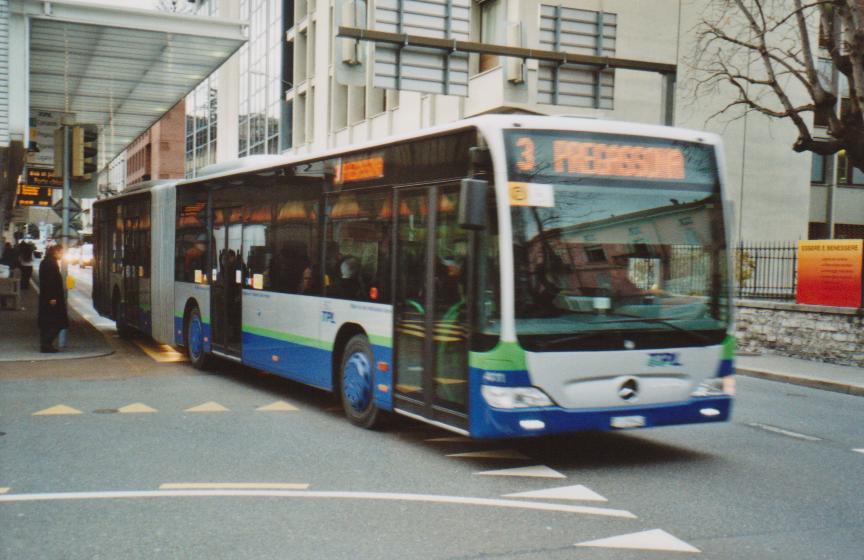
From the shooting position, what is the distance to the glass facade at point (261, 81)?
157 feet

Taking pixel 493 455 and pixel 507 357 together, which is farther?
pixel 493 455

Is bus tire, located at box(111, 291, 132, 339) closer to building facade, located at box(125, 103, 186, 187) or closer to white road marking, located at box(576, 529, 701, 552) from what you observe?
white road marking, located at box(576, 529, 701, 552)

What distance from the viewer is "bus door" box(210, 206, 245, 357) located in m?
13.1

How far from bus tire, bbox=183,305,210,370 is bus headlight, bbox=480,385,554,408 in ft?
25.6

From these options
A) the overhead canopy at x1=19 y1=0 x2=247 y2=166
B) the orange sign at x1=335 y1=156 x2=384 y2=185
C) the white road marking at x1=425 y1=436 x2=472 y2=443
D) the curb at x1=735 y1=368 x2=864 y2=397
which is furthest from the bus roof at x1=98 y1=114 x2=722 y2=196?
the overhead canopy at x1=19 y1=0 x2=247 y2=166

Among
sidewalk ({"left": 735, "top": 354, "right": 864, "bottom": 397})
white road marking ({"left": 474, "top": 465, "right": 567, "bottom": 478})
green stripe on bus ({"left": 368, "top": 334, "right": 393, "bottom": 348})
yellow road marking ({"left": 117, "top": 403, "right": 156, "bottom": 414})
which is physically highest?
green stripe on bus ({"left": 368, "top": 334, "right": 393, "bottom": 348})

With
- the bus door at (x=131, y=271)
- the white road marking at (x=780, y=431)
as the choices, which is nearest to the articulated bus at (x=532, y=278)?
the white road marking at (x=780, y=431)

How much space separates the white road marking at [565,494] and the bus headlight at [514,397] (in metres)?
0.70

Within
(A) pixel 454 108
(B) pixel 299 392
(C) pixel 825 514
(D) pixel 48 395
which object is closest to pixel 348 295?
(B) pixel 299 392

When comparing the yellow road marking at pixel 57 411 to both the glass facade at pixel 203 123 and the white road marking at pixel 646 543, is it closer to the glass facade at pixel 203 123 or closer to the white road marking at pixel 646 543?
the white road marking at pixel 646 543

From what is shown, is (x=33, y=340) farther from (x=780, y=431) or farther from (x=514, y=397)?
(x=780, y=431)

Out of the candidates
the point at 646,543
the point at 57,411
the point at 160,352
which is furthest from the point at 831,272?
the point at 57,411

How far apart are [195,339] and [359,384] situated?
597 cm

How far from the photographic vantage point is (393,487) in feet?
23.5
